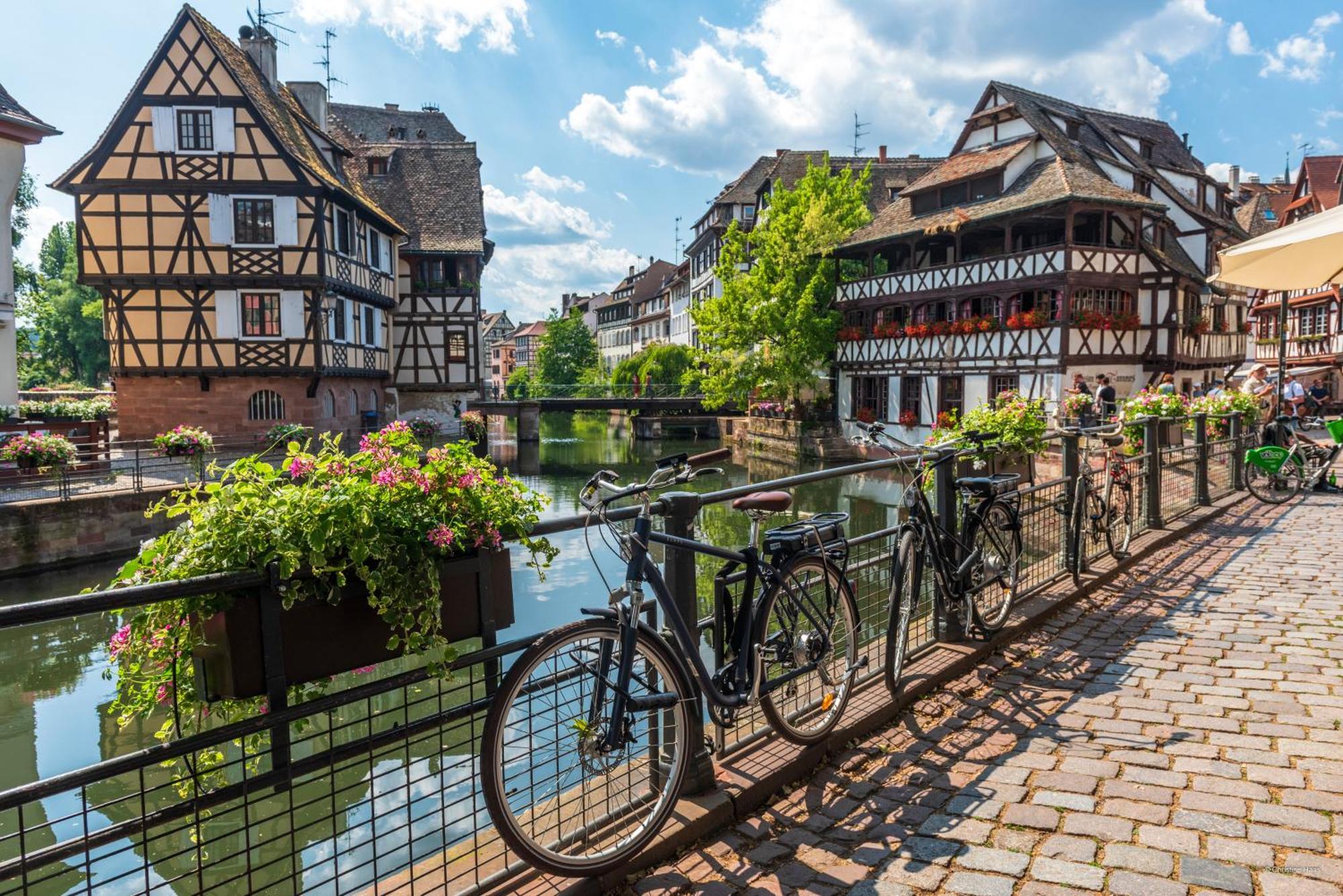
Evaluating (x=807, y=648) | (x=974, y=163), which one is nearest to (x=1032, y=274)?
(x=974, y=163)

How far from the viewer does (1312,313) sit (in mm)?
44250

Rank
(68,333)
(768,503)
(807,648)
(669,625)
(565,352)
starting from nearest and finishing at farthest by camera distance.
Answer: (669,625) < (768,503) < (807,648) < (68,333) < (565,352)

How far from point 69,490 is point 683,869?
17.7 meters

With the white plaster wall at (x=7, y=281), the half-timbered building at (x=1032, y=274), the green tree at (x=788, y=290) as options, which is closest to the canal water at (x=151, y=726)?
the half-timbered building at (x=1032, y=274)

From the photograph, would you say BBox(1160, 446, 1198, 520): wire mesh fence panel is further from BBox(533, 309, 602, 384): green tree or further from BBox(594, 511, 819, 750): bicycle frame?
BBox(533, 309, 602, 384): green tree

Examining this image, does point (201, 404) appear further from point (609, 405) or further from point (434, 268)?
point (609, 405)

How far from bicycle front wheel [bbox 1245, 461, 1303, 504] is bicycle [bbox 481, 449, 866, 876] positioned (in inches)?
426

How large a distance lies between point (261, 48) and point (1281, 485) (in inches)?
1278

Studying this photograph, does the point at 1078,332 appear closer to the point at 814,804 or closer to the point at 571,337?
the point at 814,804

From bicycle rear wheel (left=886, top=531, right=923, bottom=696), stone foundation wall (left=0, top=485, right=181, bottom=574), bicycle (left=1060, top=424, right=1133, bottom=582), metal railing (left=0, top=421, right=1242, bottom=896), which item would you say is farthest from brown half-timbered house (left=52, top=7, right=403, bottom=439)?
bicycle rear wheel (left=886, top=531, right=923, bottom=696)

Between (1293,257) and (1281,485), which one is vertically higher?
(1293,257)

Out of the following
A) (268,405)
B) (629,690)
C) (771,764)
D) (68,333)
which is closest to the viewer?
→ (629,690)

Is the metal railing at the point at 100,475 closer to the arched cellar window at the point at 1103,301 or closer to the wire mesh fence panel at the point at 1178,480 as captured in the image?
the wire mesh fence panel at the point at 1178,480

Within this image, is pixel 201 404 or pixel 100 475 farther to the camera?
pixel 201 404
